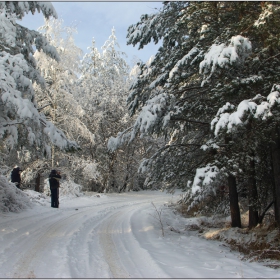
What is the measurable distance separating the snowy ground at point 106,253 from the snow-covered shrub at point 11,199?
1.43m

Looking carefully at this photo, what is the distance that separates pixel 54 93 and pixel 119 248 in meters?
14.9

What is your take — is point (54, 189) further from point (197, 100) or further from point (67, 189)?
point (197, 100)

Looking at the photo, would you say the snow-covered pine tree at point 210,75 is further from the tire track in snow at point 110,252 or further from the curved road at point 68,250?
the tire track in snow at point 110,252

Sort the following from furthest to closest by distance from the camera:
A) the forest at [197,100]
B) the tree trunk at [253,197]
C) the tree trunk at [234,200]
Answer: the tree trunk at [234,200]
the tree trunk at [253,197]
the forest at [197,100]

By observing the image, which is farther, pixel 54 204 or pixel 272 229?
pixel 54 204

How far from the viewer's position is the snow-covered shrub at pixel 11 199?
9.88 meters

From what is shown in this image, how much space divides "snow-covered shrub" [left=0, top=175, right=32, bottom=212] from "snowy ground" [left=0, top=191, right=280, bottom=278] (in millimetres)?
1434

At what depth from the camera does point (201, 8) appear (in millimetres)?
7422

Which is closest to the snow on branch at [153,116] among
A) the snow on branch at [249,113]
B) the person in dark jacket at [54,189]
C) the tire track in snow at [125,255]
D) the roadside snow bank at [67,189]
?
the snow on branch at [249,113]

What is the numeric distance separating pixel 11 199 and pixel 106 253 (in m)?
6.49

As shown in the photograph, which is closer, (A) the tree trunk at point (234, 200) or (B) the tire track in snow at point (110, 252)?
(B) the tire track in snow at point (110, 252)

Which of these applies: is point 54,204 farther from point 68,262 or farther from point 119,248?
point 68,262

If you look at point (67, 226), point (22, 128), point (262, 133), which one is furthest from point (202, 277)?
point (22, 128)

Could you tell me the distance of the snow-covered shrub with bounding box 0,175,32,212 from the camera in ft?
32.4
